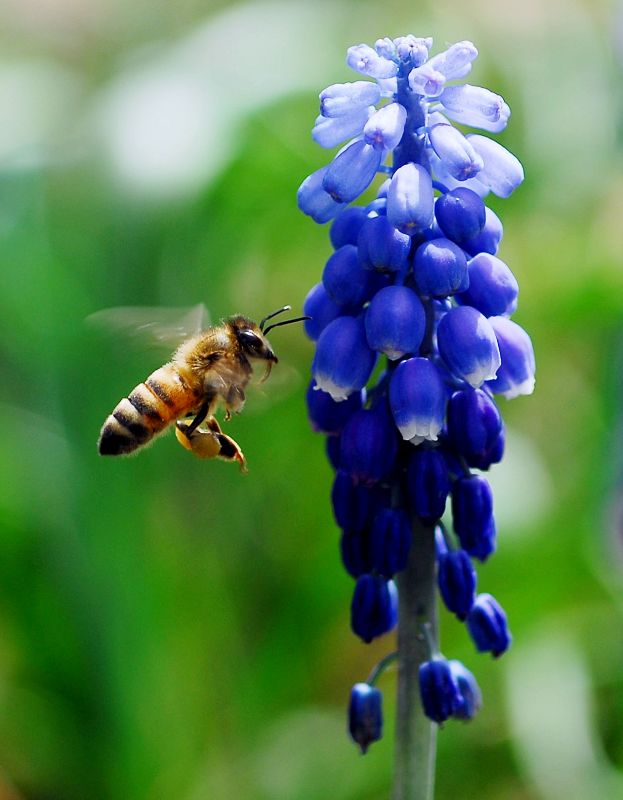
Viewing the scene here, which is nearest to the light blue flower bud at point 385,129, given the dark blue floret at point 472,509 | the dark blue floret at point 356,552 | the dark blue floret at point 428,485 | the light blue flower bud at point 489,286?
the light blue flower bud at point 489,286

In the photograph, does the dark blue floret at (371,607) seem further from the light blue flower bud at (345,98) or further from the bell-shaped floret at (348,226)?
the light blue flower bud at (345,98)

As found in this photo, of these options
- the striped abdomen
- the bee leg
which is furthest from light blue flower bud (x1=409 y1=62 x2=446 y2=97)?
the striped abdomen

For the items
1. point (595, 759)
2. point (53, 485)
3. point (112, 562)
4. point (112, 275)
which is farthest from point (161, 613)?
point (595, 759)

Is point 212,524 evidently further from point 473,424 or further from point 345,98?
point 345,98

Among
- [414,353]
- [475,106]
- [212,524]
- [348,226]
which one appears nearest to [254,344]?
[348,226]

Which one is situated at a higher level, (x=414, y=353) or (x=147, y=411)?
(x=147, y=411)

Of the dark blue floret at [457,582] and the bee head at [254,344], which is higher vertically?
the bee head at [254,344]

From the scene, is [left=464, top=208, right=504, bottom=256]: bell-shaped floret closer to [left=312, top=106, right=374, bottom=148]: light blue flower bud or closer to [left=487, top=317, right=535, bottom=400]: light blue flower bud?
[left=487, top=317, right=535, bottom=400]: light blue flower bud
